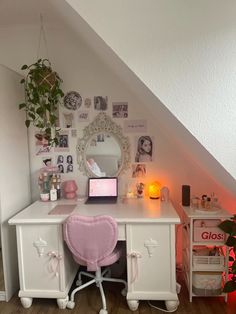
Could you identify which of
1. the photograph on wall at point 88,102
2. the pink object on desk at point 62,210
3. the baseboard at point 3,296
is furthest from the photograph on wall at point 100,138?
the baseboard at point 3,296

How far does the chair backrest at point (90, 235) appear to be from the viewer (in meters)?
1.67

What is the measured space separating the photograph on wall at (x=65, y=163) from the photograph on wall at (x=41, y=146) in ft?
0.40

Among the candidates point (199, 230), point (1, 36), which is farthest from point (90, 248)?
point (1, 36)

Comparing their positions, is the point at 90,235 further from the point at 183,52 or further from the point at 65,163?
the point at 183,52

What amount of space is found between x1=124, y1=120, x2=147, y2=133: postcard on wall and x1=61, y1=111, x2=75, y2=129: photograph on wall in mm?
525

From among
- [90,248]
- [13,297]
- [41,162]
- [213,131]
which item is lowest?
[13,297]

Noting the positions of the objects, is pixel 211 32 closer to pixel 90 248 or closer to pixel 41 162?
pixel 90 248

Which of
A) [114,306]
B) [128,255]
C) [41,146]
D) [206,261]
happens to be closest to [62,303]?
[114,306]

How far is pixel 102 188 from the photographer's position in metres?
2.34

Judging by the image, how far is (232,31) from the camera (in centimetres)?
128

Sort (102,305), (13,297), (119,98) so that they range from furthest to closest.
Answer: (119,98)
(13,297)
(102,305)

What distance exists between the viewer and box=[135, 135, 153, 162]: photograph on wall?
234 cm

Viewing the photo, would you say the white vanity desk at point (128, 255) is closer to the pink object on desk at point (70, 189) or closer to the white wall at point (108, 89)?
the pink object on desk at point (70, 189)

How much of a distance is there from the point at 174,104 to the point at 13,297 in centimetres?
198
